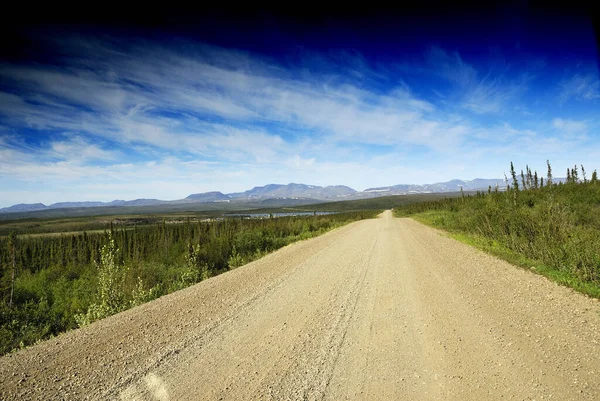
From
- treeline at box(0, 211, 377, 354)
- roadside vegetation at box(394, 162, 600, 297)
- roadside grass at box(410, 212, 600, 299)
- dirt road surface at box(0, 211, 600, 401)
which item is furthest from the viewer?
treeline at box(0, 211, 377, 354)

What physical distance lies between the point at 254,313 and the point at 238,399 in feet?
9.81

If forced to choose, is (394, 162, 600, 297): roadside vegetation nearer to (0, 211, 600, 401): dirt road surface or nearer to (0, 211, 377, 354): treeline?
(0, 211, 600, 401): dirt road surface

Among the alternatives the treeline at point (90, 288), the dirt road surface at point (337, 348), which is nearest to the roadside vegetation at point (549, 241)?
the dirt road surface at point (337, 348)

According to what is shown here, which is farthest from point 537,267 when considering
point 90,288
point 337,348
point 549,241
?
point 90,288

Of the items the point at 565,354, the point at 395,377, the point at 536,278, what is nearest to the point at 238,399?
the point at 395,377

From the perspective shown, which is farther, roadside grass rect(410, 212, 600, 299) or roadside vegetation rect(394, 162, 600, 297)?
roadside vegetation rect(394, 162, 600, 297)

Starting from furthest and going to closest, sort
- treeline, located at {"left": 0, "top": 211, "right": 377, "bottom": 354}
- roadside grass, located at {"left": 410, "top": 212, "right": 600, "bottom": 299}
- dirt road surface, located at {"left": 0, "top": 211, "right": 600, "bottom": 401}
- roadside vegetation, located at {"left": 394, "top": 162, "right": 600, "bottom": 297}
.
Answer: treeline, located at {"left": 0, "top": 211, "right": 377, "bottom": 354} → roadside vegetation, located at {"left": 394, "top": 162, "right": 600, "bottom": 297} → roadside grass, located at {"left": 410, "top": 212, "right": 600, "bottom": 299} → dirt road surface, located at {"left": 0, "top": 211, "right": 600, "bottom": 401}

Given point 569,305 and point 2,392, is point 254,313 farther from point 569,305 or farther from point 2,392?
point 569,305

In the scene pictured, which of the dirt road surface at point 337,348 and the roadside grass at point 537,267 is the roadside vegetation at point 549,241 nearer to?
the roadside grass at point 537,267

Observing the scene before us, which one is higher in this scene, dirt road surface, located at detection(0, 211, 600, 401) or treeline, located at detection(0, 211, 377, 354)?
dirt road surface, located at detection(0, 211, 600, 401)

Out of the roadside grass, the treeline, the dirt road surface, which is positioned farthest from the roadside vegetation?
the treeline

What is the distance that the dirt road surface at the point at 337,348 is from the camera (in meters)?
3.65

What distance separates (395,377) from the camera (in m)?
3.85

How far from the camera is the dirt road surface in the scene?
3.65m
